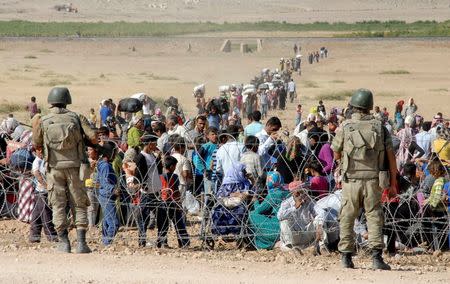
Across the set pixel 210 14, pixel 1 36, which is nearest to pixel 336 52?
pixel 1 36

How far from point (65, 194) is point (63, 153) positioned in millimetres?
426

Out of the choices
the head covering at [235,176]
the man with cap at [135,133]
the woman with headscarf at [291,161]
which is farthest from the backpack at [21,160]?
the woman with headscarf at [291,161]

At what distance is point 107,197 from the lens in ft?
40.8

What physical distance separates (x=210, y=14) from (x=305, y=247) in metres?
144

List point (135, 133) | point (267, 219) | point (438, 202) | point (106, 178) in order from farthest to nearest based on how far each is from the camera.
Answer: point (135, 133) < point (106, 178) < point (267, 219) < point (438, 202)

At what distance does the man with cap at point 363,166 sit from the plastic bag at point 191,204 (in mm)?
3182

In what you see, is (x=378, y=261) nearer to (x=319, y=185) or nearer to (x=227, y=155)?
(x=319, y=185)

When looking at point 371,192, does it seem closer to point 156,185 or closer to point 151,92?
point 156,185

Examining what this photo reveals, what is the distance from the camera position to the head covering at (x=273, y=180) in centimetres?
1249

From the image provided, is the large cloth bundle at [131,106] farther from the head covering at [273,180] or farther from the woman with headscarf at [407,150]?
the head covering at [273,180]

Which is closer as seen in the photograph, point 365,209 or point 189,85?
point 365,209

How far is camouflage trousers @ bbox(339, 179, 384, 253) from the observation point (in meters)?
10.1

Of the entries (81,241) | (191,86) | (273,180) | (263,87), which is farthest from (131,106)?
(191,86)

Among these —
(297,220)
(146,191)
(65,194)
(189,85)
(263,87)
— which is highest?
(65,194)
